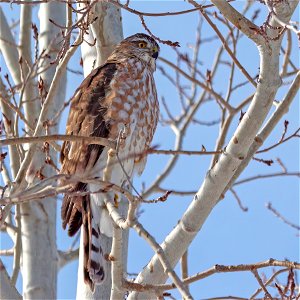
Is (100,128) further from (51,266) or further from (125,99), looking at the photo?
(51,266)

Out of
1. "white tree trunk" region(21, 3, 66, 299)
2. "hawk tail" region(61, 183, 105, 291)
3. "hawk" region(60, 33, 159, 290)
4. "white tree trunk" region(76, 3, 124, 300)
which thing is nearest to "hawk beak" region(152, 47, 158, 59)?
"hawk" region(60, 33, 159, 290)

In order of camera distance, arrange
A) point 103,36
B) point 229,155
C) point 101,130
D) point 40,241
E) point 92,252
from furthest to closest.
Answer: point 40,241 < point 103,36 < point 101,130 < point 92,252 < point 229,155

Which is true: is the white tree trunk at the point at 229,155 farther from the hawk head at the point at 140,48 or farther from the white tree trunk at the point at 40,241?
the hawk head at the point at 140,48

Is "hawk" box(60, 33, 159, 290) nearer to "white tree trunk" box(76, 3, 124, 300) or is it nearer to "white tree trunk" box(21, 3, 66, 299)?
"white tree trunk" box(76, 3, 124, 300)

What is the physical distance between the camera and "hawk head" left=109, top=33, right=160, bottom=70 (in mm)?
5379

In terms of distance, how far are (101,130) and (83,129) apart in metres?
0.12

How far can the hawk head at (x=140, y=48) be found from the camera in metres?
5.38

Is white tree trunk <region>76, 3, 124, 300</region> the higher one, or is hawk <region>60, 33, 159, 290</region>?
white tree trunk <region>76, 3, 124, 300</region>

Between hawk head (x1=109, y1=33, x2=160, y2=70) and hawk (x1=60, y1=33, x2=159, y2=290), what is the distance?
9cm

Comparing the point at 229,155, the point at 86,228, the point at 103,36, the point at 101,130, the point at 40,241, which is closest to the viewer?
the point at 229,155

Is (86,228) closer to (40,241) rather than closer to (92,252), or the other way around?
(92,252)

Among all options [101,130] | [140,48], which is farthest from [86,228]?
[140,48]

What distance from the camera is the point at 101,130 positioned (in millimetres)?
4746

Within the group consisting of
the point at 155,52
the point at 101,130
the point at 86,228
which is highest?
the point at 155,52
